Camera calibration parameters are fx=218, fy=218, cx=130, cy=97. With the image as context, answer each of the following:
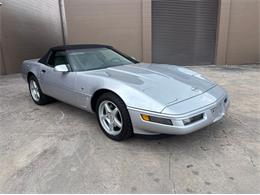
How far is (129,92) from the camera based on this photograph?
2.45 metres

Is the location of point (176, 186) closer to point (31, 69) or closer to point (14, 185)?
point (14, 185)

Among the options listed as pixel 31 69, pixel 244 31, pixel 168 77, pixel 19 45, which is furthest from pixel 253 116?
pixel 19 45

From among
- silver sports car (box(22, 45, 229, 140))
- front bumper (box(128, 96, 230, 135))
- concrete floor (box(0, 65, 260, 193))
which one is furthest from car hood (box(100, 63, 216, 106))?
concrete floor (box(0, 65, 260, 193))

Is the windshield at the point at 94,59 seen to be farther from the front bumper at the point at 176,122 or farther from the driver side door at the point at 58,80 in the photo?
the front bumper at the point at 176,122

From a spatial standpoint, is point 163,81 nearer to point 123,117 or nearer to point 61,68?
point 123,117

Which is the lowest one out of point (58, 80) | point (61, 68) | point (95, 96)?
point (95, 96)

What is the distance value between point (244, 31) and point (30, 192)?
9388 mm

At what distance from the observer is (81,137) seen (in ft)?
9.42

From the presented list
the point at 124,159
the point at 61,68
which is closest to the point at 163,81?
the point at 124,159

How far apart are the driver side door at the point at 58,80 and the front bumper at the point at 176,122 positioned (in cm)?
120

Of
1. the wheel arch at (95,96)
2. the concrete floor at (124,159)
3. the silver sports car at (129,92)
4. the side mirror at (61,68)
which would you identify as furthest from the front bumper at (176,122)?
the side mirror at (61,68)

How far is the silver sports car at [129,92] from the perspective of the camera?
226cm

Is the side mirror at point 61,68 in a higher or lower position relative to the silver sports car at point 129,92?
higher

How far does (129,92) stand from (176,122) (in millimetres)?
625
